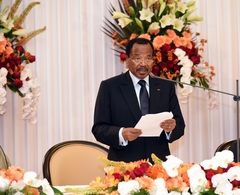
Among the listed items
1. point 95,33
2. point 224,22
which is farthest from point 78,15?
point 224,22

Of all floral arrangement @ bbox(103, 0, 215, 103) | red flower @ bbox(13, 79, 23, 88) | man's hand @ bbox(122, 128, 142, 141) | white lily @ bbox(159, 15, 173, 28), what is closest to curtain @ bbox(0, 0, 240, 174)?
floral arrangement @ bbox(103, 0, 215, 103)

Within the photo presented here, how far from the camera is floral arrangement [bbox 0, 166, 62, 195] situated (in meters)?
2.17

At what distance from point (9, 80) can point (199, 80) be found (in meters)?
1.60

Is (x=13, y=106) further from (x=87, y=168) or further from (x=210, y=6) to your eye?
(x=210, y=6)

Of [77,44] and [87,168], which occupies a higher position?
[77,44]

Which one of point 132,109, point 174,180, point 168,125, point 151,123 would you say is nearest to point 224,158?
point 174,180

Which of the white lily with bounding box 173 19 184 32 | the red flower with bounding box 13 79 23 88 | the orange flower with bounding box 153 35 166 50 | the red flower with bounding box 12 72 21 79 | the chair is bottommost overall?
the chair

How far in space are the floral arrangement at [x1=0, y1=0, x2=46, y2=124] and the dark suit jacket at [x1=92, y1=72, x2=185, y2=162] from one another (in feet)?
2.60

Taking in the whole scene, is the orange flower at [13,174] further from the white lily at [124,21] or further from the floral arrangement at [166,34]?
the white lily at [124,21]

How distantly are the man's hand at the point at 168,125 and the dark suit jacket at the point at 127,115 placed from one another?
126 mm

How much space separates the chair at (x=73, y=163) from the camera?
385 centimetres

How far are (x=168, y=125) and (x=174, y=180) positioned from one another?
138 cm

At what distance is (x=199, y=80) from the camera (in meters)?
5.08

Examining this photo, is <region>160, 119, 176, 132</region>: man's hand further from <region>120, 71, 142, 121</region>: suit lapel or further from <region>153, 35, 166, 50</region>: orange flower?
<region>153, 35, 166, 50</region>: orange flower
